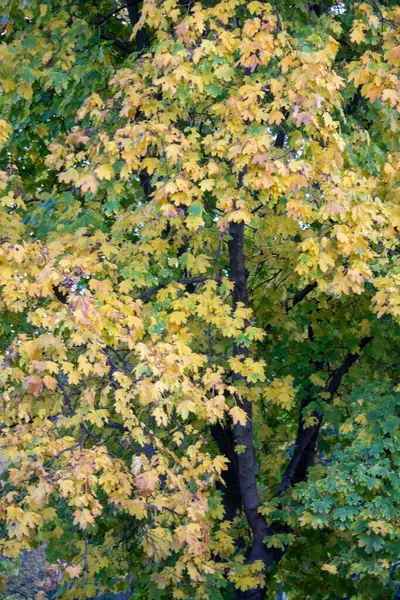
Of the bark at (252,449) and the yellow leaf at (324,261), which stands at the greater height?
the yellow leaf at (324,261)

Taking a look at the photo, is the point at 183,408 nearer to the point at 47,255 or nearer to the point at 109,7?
the point at 47,255

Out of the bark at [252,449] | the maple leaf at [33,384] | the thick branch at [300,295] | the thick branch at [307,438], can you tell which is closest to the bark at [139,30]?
the bark at [252,449]

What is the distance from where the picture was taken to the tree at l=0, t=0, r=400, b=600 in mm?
7883

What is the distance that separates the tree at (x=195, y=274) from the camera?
7.88 metres

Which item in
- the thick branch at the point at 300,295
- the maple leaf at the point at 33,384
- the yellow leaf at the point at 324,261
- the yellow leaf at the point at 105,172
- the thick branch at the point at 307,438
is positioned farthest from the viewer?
the thick branch at the point at 307,438

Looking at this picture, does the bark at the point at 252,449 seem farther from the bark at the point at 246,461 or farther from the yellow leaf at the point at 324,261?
the yellow leaf at the point at 324,261

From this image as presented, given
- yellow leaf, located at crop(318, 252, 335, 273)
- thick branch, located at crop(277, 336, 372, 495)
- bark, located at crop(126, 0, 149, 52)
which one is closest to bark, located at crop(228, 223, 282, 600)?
thick branch, located at crop(277, 336, 372, 495)

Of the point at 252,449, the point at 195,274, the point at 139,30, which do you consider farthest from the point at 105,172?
the point at 252,449

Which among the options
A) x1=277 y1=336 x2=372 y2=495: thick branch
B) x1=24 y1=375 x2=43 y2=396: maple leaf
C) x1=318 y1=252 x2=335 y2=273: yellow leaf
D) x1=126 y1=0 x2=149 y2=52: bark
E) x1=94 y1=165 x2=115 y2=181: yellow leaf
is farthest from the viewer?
x1=277 y1=336 x2=372 y2=495: thick branch

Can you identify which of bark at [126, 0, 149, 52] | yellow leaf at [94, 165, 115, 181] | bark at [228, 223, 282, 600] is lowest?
bark at [228, 223, 282, 600]

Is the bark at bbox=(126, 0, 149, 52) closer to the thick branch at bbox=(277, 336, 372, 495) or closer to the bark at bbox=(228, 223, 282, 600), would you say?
the bark at bbox=(228, 223, 282, 600)

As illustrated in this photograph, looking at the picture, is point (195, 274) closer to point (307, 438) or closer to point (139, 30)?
point (307, 438)

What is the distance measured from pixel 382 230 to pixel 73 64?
3.86 meters

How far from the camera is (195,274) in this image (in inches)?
373
